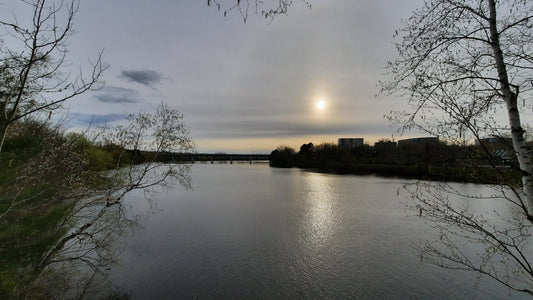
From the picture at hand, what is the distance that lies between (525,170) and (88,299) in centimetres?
854

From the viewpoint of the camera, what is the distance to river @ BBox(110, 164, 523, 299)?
6.92 meters

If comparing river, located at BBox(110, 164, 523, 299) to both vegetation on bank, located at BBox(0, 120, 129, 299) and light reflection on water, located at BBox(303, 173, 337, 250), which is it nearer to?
light reflection on water, located at BBox(303, 173, 337, 250)

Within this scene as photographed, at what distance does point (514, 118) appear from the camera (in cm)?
271

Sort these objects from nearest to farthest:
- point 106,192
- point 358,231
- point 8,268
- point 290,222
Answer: point 8,268, point 106,192, point 358,231, point 290,222

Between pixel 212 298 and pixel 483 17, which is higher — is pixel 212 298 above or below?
below

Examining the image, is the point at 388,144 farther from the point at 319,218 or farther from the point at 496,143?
the point at 319,218

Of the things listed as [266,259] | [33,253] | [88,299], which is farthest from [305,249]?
[33,253]

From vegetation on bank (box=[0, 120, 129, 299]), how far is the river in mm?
2128

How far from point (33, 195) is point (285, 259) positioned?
685 cm

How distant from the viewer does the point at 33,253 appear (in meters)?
7.06

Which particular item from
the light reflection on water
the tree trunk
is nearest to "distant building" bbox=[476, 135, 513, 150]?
the tree trunk

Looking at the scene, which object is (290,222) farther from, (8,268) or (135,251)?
(8,268)

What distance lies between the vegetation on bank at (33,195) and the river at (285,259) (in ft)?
6.98

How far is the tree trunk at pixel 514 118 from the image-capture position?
263 cm
